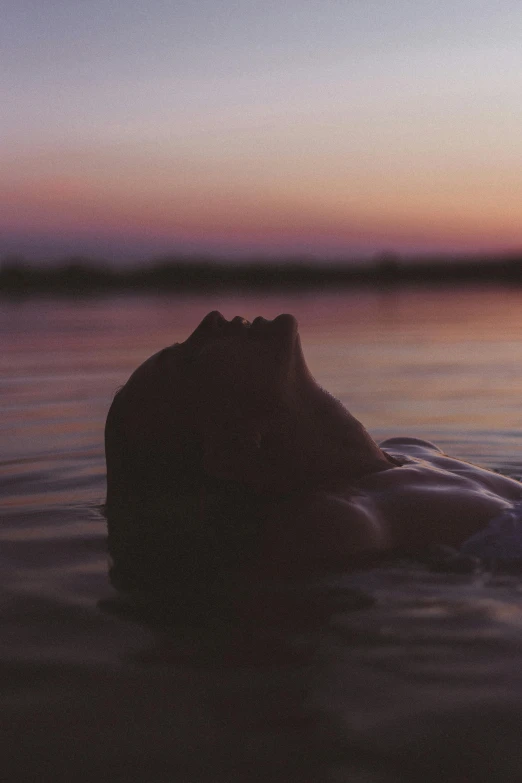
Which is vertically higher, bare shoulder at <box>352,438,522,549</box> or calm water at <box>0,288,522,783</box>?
bare shoulder at <box>352,438,522,549</box>

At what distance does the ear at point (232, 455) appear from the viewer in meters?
3.05

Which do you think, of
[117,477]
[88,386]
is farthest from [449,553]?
[88,386]

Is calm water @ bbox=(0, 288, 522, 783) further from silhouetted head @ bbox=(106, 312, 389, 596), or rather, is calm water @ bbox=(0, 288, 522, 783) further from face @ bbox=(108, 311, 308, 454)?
face @ bbox=(108, 311, 308, 454)

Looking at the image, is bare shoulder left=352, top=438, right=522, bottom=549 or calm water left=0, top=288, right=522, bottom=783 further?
bare shoulder left=352, top=438, right=522, bottom=549

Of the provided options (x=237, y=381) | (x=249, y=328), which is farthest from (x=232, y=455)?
(x=249, y=328)

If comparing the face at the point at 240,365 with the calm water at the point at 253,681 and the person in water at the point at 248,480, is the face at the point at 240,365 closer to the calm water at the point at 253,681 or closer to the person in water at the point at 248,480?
the person in water at the point at 248,480

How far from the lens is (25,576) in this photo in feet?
10.6

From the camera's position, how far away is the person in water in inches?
119

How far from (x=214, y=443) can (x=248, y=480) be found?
206 mm

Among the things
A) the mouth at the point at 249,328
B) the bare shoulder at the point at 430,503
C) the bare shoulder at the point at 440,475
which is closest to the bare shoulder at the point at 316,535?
the bare shoulder at the point at 430,503

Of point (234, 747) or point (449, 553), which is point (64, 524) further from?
point (234, 747)

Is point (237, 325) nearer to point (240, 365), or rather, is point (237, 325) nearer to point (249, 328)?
point (249, 328)

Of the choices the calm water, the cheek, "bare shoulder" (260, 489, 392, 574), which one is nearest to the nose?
the cheek

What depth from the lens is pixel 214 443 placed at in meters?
3.09
